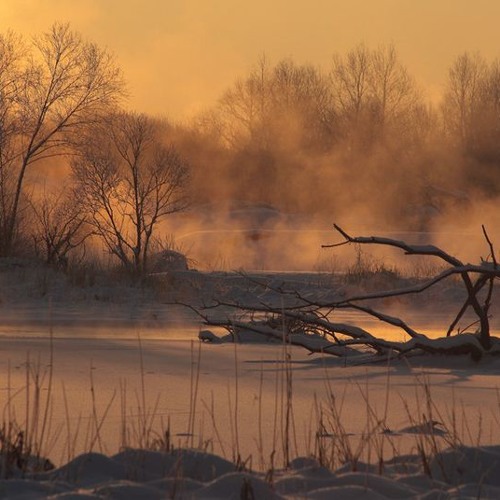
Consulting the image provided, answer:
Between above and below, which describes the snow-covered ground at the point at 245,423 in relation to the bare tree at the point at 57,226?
below

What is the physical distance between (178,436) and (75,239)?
67.4 ft

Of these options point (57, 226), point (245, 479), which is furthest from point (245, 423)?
point (57, 226)

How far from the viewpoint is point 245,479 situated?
3.27 metres

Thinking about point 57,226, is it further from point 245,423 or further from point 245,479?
point 245,479

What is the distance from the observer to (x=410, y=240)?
36.7 m

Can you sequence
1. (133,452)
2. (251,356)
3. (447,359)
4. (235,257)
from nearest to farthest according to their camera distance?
(133,452) < (447,359) < (251,356) < (235,257)

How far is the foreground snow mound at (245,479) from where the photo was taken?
10.6 feet

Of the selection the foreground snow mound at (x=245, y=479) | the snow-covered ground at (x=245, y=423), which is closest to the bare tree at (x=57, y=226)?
the snow-covered ground at (x=245, y=423)

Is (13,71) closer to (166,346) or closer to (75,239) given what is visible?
(75,239)

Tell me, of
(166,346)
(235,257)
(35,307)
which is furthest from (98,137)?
(166,346)

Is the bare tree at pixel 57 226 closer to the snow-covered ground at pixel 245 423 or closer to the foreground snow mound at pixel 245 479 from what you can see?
the snow-covered ground at pixel 245 423

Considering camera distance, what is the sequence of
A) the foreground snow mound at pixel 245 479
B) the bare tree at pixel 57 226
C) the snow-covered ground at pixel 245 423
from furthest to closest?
1. the bare tree at pixel 57 226
2. the snow-covered ground at pixel 245 423
3. the foreground snow mound at pixel 245 479

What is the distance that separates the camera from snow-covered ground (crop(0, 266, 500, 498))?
3.41m

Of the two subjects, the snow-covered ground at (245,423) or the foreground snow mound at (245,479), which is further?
the snow-covered ground at (245,423)
